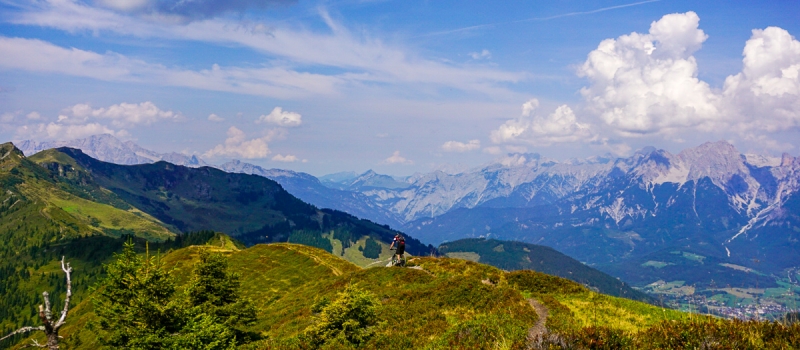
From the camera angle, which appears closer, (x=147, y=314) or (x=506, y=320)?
(x=506, y=320)

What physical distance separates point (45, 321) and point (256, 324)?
31.4 meters

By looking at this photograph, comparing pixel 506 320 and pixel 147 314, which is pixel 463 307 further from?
pixel 147 314

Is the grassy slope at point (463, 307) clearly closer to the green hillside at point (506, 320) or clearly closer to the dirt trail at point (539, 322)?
the green hillside at point (506, 320)

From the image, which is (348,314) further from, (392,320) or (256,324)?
(256,324)

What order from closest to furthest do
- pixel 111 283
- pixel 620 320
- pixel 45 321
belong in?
pixel 45 321
pixel 620 320
pixel 111 283

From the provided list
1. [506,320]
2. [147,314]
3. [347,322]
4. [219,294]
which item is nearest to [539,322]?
[506,320]

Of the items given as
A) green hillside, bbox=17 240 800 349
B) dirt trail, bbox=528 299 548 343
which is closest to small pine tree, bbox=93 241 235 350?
green hillside, bbox=17 240 800 349

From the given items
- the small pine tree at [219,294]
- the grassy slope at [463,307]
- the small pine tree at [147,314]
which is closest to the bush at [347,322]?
the grassy slope at [463,307]

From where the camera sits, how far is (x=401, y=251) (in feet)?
157

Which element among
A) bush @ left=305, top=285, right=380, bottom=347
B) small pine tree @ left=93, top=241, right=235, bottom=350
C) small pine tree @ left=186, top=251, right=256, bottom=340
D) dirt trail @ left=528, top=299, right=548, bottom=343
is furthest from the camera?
small pine tree @ left=186, top=251, right=256, bottom=340

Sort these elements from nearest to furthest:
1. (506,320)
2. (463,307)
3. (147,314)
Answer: (506,320) → (463,307) → (147,314)

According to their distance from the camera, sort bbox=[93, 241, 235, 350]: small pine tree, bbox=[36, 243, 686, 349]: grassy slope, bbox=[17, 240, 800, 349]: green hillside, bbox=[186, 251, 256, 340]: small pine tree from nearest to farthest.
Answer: bbox=[17, 240, 800, 349]: green hillside → bbox=[36, 243, 686, 349]: grassy slope → bbox=[93, 241, 235, 350]: small pine tree → bbox=[186, 251, 256, 340]: small pine tree

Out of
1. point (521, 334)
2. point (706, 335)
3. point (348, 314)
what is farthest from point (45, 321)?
point (706, 335)

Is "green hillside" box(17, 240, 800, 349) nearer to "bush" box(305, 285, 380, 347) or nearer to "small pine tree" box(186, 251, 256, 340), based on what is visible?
"bush" box(305, 285, 380, 347)
